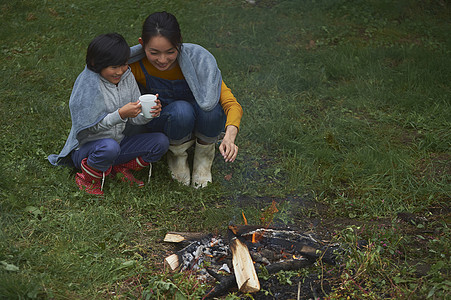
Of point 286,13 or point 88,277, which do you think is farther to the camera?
point 286,13

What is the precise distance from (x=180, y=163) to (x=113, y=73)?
97 centimetres

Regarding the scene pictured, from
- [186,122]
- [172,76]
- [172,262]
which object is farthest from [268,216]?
[172,76]

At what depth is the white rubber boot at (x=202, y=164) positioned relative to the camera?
12.7 ft

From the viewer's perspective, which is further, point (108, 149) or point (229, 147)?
point (108, 149)

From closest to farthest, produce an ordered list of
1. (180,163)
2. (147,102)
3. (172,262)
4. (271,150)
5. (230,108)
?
1. (172,262)
2. (147,102)
3. (230,108)
4. (180,163)
5. (271,150)

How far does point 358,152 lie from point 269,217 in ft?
4.51

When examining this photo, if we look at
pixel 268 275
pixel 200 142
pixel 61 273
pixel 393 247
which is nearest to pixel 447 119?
pixel 393 247

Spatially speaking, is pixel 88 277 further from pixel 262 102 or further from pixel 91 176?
pixel 262 102

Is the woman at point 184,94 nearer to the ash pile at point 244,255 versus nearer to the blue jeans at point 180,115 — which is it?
the blue jeans at point 180,115

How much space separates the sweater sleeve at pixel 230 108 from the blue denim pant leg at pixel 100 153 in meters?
0.85

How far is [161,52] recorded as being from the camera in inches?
130

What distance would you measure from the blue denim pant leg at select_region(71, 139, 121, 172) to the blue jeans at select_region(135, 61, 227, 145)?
436 millimetres

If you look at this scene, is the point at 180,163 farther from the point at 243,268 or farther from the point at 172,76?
the point at 243,268

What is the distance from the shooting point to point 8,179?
3379 mm
